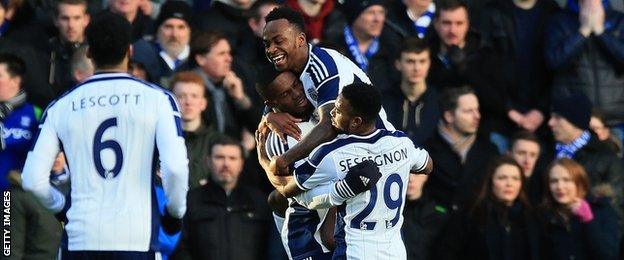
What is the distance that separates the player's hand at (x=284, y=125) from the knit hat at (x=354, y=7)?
4.52 meters

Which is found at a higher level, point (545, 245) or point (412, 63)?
point (412, 63)

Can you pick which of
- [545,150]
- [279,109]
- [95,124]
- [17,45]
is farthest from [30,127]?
[545,150]

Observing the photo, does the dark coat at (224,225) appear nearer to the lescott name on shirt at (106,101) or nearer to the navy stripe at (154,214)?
the navy stripe at (154,214)

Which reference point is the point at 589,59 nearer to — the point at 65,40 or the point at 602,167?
the point at 602,167

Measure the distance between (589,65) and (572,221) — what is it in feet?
6.73

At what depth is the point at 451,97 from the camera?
48.8 ft

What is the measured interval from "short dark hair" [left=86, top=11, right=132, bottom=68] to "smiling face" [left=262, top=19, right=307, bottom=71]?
4.71 feet

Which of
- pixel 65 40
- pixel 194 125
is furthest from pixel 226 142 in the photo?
pixel 65 40

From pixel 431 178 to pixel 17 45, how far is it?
3637mm

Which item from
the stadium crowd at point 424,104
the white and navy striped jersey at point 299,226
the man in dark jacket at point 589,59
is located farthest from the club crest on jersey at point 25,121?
the man in dark jacket at point 589,59

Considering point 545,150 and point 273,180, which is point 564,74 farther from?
point 273,180

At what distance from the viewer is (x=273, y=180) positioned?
10.9 meters

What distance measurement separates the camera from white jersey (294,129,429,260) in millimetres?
10008

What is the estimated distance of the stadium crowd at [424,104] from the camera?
13.5 meters
